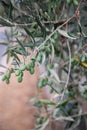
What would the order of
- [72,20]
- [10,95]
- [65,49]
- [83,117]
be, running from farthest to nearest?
[10,95]
[83,117]
[65,49]
[72,20]

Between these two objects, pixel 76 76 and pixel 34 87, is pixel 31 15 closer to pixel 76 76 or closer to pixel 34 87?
pixel 76 76

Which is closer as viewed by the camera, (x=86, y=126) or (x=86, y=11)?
(x=86, y=11)

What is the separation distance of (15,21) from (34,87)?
1.59 feet

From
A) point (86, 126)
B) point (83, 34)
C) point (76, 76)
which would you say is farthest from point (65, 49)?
point (86, 126)

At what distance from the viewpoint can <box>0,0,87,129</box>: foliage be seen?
972 millimetres

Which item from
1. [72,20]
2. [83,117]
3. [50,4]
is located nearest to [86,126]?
[83,117]

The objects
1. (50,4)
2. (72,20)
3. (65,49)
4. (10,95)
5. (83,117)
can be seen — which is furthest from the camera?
(10,95)

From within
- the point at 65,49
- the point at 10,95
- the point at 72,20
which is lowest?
the point at 10,95

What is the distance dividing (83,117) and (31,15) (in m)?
0.51

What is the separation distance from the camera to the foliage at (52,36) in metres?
0.97

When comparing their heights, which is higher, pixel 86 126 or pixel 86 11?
pixel 86 11

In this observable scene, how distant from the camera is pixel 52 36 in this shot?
1.01m

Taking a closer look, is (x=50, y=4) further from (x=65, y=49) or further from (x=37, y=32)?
(x=65, y=49)

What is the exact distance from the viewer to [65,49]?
1244 millimetres
